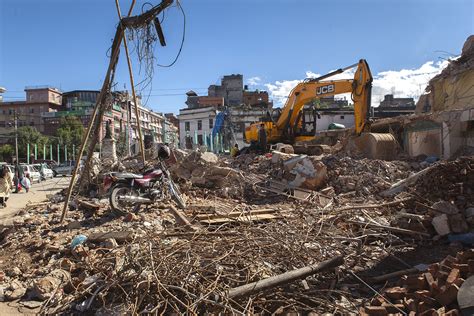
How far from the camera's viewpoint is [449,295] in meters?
3.14

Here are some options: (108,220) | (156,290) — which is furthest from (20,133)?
(156,290)

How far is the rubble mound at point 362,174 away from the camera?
9727 mm

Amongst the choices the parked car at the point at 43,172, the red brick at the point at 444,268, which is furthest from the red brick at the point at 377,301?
the parked car at the point at 43,172

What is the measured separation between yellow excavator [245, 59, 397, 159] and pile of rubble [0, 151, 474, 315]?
5.20m

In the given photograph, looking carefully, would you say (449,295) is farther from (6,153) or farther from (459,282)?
(6,153)

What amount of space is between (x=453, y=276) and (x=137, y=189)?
571cm

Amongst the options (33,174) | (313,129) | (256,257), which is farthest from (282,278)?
(33,174)

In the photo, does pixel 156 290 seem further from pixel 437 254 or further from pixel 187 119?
pixel 187 119

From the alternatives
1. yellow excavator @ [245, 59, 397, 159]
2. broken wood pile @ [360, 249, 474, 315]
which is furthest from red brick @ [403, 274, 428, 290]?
yellow excavator @ [245, 59, 397, 159]

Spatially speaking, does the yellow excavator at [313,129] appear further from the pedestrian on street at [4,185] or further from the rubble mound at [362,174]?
the pedestrian on street at [4,185]

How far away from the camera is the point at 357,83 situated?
41.3ft

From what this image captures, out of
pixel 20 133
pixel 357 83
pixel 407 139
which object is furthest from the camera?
pixel 20 133

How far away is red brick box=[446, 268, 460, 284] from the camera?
324cm

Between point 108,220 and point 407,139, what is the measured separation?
42.8ft
